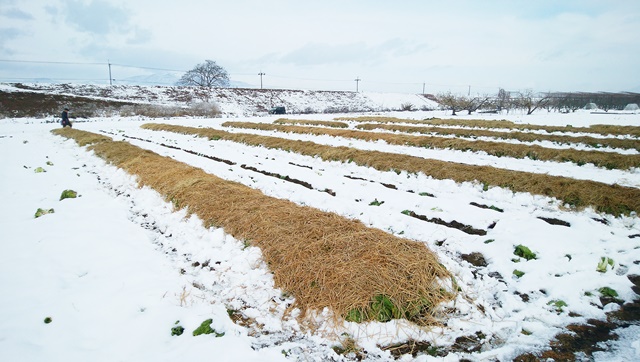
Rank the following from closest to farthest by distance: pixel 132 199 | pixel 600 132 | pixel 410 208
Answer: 1. pixel 410 208
2. pixel 132 199
3. pixel 600 132

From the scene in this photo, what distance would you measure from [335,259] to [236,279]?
1.50 meters

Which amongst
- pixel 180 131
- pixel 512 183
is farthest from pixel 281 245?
pixel 180 131

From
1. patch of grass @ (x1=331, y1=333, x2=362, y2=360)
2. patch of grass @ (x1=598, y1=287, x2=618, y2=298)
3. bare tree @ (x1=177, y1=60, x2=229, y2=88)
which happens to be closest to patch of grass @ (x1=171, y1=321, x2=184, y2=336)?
patch of grass @ (x1=331, y1=333, x2=362, y2=360)

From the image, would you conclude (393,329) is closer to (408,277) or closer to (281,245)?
(408,277)

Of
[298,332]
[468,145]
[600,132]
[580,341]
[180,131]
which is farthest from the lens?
[180,131]

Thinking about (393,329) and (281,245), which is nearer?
(393,329)

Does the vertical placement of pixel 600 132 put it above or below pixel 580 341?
above

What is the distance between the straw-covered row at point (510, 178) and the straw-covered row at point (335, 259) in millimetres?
5276

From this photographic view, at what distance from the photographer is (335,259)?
191 inches

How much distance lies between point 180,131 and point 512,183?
939 inches

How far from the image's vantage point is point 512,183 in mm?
9156

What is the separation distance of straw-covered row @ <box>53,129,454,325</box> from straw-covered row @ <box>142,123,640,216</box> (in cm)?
528

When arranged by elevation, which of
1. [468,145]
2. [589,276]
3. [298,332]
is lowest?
[298,332]

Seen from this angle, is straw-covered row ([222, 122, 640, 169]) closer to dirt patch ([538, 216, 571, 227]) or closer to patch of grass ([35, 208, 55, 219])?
dirt patch ([538, 216, 571, 227])
